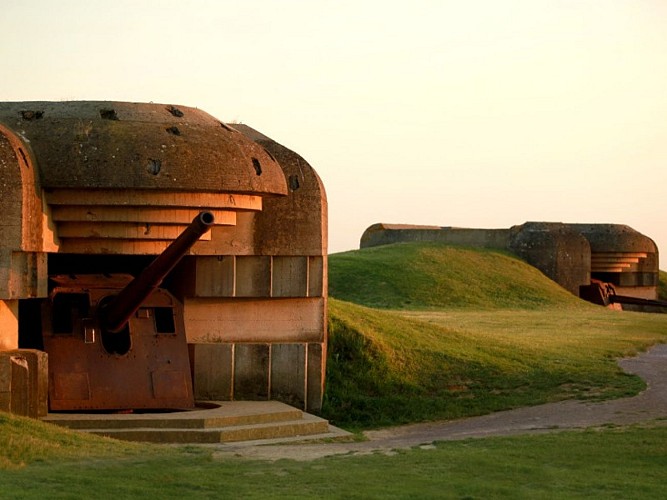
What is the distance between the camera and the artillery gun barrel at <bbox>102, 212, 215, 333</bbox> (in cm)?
1339

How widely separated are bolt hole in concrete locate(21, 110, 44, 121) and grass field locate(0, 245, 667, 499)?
4.66m

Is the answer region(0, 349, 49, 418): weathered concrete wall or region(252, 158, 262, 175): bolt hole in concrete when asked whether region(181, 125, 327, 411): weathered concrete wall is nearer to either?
region(252, 158, 262, 175): bolt hole in concrete

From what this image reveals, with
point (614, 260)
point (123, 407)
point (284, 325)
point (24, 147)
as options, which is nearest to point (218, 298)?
point (284, 325)

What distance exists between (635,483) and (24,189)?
23.5ft

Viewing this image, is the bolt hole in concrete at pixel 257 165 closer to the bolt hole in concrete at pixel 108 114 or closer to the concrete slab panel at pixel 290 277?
the concrete slab panel at pixel 290 277

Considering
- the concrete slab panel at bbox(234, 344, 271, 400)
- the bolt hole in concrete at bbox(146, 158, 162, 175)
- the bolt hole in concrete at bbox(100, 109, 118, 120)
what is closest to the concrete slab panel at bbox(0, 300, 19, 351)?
the bolt hole in concrete at bbox(146, 158, 162, 175)

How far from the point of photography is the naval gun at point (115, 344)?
1457 cm

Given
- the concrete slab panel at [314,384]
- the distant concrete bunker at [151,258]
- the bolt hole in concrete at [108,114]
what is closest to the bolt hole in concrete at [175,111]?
the distant concrete bunker at [151,258]

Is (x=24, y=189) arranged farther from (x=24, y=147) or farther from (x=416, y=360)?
(x=416, y=360)

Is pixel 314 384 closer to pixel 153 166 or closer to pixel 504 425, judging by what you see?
pixel 504 425

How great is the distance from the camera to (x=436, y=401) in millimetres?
17094

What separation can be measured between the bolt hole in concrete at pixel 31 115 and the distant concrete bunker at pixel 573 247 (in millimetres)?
24884

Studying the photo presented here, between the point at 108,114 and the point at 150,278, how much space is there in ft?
7.41

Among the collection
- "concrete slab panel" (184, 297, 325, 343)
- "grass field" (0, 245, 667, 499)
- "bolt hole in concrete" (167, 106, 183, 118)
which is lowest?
"grass field" (0, 245, 667, 499)
